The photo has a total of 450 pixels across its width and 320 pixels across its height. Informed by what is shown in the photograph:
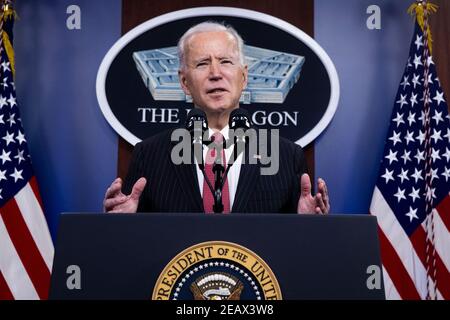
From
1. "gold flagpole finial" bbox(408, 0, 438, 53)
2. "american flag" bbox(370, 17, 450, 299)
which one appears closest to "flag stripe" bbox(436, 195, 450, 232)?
"american flag" bbox(370, 17, 450, 299)

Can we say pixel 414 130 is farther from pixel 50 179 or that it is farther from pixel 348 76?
pixel 50 179

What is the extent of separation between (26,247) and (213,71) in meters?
1.34

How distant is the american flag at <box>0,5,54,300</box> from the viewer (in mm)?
2973

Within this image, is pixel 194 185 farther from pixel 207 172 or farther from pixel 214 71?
pixel 214 71

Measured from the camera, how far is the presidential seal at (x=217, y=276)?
4.09ft

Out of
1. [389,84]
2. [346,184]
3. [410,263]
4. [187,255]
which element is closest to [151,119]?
[346,184]

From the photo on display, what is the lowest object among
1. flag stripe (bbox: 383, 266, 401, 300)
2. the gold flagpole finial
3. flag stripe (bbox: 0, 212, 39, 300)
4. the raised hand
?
flag stripe (bbox: 383, 266, 401, 300)

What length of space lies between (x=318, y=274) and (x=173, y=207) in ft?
2.68

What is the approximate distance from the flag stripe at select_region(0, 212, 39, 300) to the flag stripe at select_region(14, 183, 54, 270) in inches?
4.5

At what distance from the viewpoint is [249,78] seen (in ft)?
10.8

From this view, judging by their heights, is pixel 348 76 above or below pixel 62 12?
below

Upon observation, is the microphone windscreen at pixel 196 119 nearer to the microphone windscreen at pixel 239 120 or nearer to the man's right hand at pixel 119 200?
the microphone windscreen at pixel 239 120

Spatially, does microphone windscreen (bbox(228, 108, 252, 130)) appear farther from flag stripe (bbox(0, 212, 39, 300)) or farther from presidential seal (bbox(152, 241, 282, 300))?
flag stripe (bbox(0, 212, 39, 300))

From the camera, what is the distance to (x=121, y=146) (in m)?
3.25
